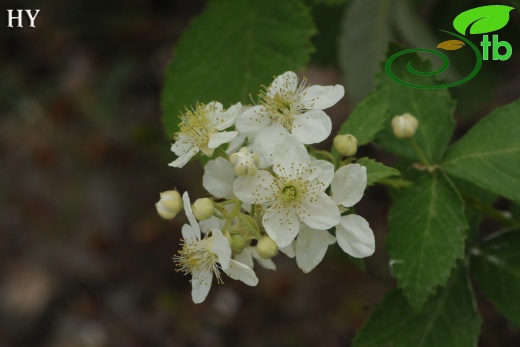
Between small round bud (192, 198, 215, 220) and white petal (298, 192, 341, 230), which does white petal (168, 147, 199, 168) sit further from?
white petal (298, 192, 341, 230)

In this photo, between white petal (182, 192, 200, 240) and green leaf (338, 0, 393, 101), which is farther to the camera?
green leaf (338, 0, 393, 101)

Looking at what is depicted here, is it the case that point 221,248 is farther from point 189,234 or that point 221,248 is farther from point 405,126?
point 405,126

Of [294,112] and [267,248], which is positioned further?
[294,112]

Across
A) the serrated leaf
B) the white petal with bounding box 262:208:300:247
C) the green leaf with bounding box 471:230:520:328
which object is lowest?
the green leaf with bounding box 471:230:520:328

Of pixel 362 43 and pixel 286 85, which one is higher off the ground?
pixel 286 85

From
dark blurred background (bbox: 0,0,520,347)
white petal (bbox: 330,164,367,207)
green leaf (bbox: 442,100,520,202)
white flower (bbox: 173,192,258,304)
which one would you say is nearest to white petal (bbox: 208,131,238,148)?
white flower (bbox: 173,192,258,304)

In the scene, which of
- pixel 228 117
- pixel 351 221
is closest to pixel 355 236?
pixel 351 221

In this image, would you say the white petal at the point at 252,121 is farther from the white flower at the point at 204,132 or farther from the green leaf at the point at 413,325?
the green leaf at the point at 413,325

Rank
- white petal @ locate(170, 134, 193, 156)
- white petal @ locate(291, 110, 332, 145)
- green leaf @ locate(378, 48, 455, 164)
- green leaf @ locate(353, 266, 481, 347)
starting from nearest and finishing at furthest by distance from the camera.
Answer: white petal @ locate(291, 110, 332, 145), white petal @ locate(170, 134, 193, 156), green leaf @ locate(378, 48, 455, 164), green leaf @ locate(353, 266, 481, 347)
